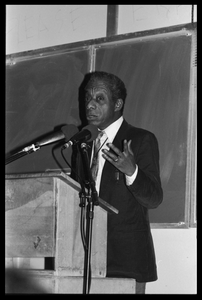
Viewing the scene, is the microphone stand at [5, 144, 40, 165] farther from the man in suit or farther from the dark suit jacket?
the dark suit jacket

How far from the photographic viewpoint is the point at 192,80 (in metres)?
3.47

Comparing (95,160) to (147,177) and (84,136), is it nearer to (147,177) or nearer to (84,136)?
(147,177)

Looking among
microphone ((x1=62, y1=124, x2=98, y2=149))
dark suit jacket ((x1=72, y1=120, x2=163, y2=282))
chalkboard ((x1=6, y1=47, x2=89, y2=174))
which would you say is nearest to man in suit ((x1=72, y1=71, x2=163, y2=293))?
dark suit jacket ((x1=72, y1=120, x2=163, y2=282))

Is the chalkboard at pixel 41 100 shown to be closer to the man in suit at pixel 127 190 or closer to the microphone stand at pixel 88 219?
the man in suit at pixel 127 190

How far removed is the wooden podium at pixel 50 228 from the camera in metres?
2.02

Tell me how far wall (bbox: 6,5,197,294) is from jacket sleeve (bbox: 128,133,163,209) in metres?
0.70

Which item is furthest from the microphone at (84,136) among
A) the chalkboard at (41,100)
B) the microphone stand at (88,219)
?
the chalkboard at (41,100)

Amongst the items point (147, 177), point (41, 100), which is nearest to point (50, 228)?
point (147, 177)

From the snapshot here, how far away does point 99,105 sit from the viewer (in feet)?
10.1

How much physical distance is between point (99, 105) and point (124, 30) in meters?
1.20

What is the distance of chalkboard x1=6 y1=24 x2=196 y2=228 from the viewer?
342cm

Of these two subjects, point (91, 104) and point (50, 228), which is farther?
point (91, 104)
